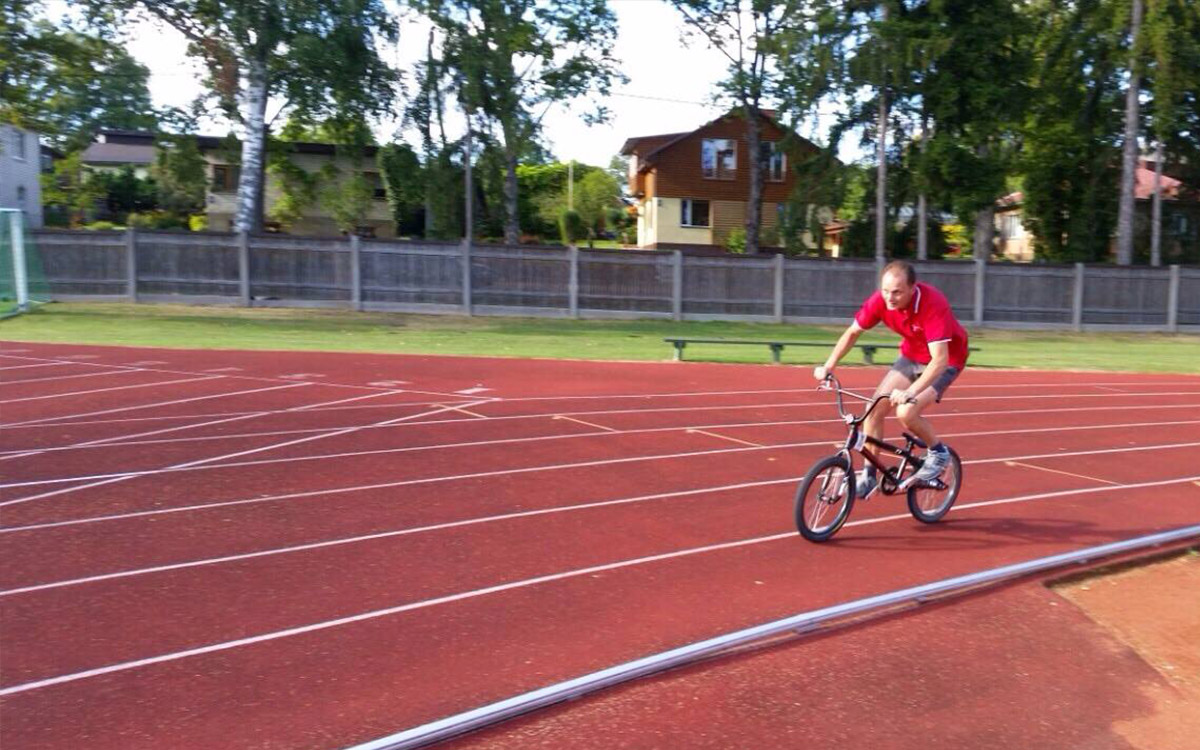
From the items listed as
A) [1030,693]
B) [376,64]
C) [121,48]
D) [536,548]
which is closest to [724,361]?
[536,548]

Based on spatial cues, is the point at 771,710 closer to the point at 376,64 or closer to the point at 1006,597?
the point at 1006,597

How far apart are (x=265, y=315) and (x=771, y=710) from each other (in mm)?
24957

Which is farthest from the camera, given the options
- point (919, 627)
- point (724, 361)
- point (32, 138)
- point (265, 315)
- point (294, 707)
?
point (32, 138)

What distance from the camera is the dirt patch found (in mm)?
4516

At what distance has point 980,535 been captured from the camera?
759 centimetres

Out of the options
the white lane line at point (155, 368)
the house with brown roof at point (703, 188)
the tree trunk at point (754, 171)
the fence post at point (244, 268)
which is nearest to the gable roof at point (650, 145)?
the house with brown roof at point (703, 188)

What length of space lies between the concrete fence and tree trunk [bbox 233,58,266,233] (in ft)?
8.73

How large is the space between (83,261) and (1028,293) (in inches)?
1067

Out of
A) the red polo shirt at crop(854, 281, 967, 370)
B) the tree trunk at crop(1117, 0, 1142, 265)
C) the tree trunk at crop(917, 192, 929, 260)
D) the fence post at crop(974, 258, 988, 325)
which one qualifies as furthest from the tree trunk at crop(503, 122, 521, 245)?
the red polo shirt at crop(854, 281, 967, 370)

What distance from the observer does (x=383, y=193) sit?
169 ft

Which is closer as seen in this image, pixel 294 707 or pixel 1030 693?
pixel 294 707

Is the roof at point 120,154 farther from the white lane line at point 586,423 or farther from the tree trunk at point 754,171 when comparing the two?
the white lane line at point 586,423

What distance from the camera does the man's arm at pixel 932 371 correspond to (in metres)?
6.76

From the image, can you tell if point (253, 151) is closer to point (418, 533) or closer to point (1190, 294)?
point (418, 533)
